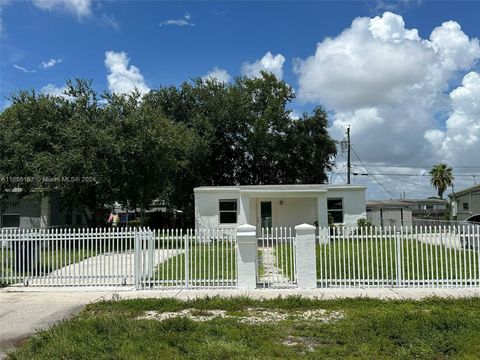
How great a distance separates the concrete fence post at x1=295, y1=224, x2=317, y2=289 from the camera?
1027 centimetres

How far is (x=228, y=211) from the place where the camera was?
24359 millimetres

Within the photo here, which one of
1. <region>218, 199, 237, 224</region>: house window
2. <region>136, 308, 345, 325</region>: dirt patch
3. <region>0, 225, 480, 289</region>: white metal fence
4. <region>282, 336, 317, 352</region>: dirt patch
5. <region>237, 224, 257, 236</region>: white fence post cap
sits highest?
<region>218, 199, 237, 224</region>: house window

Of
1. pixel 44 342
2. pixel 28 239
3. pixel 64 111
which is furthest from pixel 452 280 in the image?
pixel 64 111

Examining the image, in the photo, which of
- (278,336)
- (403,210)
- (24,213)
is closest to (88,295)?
(278,336)

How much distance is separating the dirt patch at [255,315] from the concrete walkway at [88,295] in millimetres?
1237

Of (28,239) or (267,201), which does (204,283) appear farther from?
(267,201)

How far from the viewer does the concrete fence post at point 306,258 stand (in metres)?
10.3

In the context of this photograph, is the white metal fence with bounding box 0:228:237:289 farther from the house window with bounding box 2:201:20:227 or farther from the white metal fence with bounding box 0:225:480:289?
the house window with bounding box 2:201:20:227

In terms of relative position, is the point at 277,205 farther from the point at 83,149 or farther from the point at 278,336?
the point at 278,336

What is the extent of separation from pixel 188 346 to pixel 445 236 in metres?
7.10

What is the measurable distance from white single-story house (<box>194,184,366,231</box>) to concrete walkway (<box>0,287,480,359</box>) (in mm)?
13217

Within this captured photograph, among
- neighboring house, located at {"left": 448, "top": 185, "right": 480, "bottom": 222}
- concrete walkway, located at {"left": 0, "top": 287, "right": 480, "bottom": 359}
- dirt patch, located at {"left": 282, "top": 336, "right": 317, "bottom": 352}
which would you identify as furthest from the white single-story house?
dirt patch, located at {"left": 282, "top": 336, "right": 317, "bottom": 352}

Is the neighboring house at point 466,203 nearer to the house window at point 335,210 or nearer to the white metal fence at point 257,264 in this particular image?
the house window at point 335,210

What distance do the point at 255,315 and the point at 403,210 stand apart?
3213 cm
